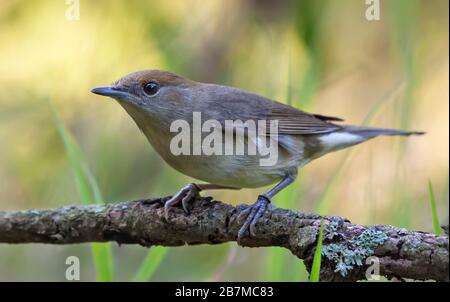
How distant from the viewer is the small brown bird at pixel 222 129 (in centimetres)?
411

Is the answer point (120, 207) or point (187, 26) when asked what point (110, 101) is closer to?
point (187, 26)

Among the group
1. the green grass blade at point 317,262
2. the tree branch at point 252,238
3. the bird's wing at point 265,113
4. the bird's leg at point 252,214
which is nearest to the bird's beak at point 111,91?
the bird's wing at point 265,113

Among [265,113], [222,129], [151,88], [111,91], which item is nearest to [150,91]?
[151,88]

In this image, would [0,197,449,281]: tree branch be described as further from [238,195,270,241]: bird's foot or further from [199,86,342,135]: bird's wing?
[199,86,342,135]: bird's wing

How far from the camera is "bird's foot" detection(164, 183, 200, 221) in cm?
379

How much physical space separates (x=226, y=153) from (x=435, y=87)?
367 centimetres

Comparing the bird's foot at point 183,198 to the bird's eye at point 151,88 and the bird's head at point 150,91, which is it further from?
the bird's eye at point 151,88

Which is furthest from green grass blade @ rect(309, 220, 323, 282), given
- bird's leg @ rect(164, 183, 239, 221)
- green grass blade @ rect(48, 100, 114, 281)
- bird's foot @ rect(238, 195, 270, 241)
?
green grass blade @ rect(48, 100, 114, 281)

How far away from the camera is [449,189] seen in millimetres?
4828

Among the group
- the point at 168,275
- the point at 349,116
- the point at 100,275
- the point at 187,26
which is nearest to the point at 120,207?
the point at 100,275

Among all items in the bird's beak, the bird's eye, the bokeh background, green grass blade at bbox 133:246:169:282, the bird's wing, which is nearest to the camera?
green grass blade at bbox 133:246:169:282

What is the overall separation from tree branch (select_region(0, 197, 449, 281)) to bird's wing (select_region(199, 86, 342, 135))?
84cm

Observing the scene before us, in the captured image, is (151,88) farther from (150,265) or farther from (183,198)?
(150,265)

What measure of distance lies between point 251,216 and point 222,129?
3.22 feet
